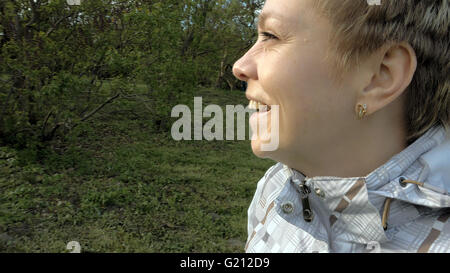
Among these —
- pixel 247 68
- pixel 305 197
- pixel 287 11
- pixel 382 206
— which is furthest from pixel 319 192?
pixel 287 11

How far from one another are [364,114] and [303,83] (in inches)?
8.0

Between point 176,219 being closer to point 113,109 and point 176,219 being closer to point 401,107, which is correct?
point 113,109

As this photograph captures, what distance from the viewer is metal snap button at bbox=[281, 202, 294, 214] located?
47.4 inches

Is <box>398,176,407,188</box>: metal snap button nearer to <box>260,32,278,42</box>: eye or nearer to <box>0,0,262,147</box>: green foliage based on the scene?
<box>260,32,278,42</box>: eye

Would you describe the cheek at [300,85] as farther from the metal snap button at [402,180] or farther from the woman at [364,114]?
the metal snap button at [402,180]

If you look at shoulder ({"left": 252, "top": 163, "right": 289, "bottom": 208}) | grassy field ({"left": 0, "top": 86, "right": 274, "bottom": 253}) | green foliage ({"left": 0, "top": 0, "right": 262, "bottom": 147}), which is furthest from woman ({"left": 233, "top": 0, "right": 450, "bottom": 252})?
green foliage ({"left": 0, "top": 0, "right": 262, "bottom": 147})

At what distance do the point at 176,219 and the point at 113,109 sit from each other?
2.25m

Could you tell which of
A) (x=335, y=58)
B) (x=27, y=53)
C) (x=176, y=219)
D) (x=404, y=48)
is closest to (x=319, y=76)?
(x=335, y=58)

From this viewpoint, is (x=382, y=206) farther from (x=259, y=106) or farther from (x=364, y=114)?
(x=259, y=106)

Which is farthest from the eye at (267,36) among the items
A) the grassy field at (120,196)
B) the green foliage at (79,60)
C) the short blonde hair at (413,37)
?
the green foliage at (79,60)

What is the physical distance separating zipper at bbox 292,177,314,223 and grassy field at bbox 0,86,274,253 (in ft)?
8.09

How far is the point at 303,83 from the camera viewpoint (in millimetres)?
1079

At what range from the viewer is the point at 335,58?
1.07 metres
